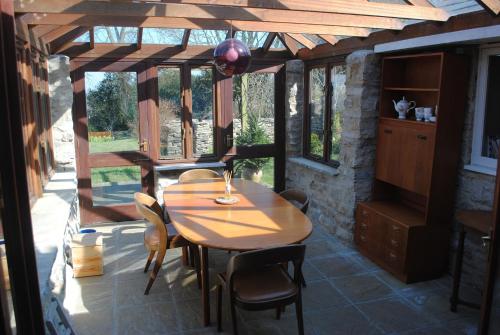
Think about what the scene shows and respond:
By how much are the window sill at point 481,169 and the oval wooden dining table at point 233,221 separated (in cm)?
164

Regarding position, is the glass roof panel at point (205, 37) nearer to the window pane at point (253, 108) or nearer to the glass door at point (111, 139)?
the window pane at point (253, 108)

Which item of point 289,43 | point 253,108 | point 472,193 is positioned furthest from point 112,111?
point 472,193

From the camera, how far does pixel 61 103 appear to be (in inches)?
207

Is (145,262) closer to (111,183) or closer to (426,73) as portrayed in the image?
(111,183)

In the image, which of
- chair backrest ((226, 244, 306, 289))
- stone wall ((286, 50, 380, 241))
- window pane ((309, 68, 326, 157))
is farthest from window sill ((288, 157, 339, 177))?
chair backrest ((226, 244, 306, 289))

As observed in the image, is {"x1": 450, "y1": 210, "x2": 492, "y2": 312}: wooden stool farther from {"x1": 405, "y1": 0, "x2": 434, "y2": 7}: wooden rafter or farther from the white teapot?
{"x1": 405, "y1": 0, "x2": 434, "y2": 7}: wooden rafter

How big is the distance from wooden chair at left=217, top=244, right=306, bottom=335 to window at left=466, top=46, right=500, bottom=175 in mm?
2055

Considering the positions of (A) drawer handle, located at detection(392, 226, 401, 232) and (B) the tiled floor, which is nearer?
(B) the tiled floor

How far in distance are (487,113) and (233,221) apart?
2.43 m

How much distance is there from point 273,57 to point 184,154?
194 centimetres

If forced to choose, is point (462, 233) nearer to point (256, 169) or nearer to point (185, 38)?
point (256, 169)

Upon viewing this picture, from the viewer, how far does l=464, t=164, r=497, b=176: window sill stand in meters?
3.68

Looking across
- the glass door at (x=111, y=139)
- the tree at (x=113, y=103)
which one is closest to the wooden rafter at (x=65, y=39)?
the glass door at (x=111, y=139)

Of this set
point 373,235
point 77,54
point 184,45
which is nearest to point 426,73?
point 373,235
